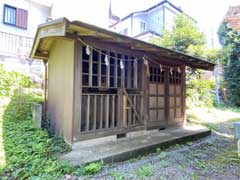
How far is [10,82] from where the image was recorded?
723cm

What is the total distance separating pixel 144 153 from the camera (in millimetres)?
4195

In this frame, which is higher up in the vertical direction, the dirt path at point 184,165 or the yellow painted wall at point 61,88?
the yellow painted wall at point 61,88

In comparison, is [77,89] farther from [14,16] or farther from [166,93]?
[14,16]

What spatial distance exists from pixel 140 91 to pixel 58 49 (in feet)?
7.45

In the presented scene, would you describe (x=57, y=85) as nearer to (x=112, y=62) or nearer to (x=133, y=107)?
(x=112, y=62)

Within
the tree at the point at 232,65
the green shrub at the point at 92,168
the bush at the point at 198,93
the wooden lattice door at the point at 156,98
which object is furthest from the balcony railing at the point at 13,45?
the tree at the point at 232,65

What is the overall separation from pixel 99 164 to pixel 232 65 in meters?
12.1

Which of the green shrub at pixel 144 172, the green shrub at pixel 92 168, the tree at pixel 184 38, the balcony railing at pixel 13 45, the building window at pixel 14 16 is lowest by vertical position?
the green shrub at pixel 144 172

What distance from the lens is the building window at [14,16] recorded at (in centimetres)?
1191

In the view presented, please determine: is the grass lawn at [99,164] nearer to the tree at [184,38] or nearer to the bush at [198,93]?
the bush at [198,93]

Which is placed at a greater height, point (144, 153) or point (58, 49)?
point (58, 49)

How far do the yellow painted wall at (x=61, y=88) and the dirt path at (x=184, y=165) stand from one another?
1318 millimetres

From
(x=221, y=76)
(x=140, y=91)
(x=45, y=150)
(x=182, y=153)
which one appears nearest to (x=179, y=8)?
(x=221, y=76)

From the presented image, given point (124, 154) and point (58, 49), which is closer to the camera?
point (124, 154)
